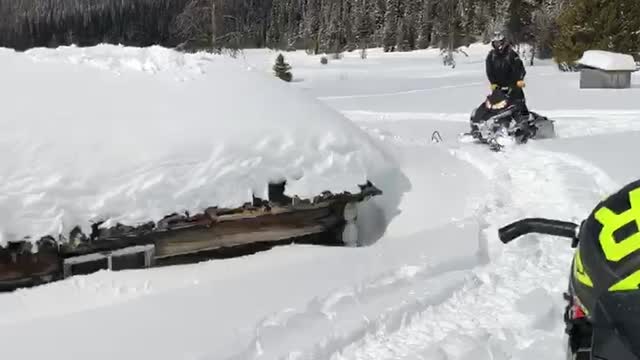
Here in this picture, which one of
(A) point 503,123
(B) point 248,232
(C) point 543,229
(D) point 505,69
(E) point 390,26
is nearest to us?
(C) point 543,229

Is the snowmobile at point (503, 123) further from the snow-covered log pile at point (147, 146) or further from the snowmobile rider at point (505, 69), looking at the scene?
the snow-covered log pile at point (147, 146)

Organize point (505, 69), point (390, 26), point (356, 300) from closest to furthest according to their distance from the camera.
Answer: point (356, 300), point (505, 69), point (390, 26)

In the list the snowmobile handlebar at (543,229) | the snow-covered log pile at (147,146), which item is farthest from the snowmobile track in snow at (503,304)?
the snowmobile handlebar at (543,229)

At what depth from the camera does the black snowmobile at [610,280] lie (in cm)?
151

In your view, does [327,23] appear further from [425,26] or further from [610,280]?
[610,280]

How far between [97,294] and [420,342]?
6.39 ft

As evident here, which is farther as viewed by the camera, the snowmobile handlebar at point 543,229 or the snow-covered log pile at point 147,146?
→ the snow-covered log pile at point 147,146

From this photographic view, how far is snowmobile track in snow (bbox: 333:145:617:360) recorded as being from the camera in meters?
3.99

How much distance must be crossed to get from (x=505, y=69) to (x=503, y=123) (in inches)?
44.4

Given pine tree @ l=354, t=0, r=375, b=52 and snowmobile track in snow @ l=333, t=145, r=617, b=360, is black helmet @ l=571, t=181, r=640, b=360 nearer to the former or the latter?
snowmobile track in snow @ l=333, t=145, r=617, b=360

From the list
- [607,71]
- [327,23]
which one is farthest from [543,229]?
[327,23]

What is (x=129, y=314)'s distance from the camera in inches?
160

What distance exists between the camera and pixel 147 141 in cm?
Result: 501

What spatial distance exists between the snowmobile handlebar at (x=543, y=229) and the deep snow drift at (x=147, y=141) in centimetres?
305
